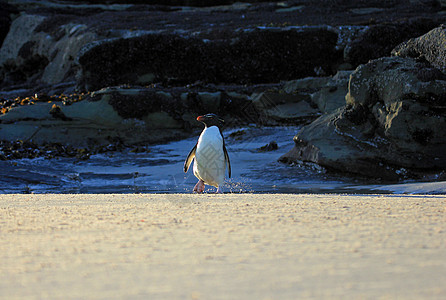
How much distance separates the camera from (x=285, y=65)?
74.4 ft

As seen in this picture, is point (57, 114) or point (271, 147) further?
point (57, 114)

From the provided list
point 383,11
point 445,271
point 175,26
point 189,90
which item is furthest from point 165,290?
point 383,11

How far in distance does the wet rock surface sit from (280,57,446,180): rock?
0.02 meters

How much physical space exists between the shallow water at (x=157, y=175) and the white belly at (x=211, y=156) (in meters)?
0.91

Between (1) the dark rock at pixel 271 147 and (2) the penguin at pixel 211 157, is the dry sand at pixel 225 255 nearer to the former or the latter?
(2) the penguin at pixel 211 157

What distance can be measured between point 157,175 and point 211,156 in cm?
318

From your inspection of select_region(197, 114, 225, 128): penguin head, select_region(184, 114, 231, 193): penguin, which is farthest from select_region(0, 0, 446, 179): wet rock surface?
select_region(184, 114, 231, 193): penguin

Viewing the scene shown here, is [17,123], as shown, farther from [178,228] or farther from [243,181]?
[178,228]

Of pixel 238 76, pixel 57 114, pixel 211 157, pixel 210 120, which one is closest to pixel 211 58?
pixel 238 76

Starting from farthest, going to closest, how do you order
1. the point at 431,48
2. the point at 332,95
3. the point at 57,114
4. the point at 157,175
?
the point at 332,95, the point at 57,114, the point at 157,175, the point at 431,48

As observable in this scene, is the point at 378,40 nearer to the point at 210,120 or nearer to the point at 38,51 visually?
the point at 210,120

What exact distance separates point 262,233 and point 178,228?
446 millimetres

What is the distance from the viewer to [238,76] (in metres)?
22.3

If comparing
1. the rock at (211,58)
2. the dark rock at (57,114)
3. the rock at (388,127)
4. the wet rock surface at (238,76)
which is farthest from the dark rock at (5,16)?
the rock at (388,127)
